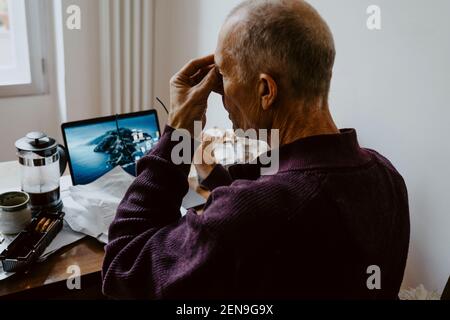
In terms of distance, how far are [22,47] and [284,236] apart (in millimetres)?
1922

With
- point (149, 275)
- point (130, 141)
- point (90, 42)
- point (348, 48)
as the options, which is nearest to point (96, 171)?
point (130, 141)

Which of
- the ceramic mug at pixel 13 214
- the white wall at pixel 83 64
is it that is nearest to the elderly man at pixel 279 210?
the ceramic mug at pixel 13 214

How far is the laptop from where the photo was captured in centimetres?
137

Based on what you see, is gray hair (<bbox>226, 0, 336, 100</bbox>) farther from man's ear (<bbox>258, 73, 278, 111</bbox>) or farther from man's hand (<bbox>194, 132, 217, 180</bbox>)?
man's hand (<bbox>194, 132, 217, 180</bbox>)

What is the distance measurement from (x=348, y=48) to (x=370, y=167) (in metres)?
0.61

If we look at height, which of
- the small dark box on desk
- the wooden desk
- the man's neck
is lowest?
the wooden desk

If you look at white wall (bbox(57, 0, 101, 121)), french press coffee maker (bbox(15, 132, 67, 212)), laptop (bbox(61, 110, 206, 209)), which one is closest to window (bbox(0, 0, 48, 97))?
white wall (bbox(57, 0, 101, 121))

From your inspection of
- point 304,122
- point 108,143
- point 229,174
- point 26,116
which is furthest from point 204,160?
point 26,116

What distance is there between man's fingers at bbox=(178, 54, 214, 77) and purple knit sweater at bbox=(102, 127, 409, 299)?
28 cm

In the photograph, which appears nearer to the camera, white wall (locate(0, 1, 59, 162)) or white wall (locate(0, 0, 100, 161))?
white wall (locate(0, 0, 100, 161))

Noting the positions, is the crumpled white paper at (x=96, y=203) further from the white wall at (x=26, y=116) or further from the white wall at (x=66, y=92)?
the white wall at (x=26, y=116)

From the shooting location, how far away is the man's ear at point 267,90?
75 centimetres

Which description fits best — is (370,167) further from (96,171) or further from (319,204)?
(96,171)

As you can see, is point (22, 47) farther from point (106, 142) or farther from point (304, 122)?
point (304, 122)
